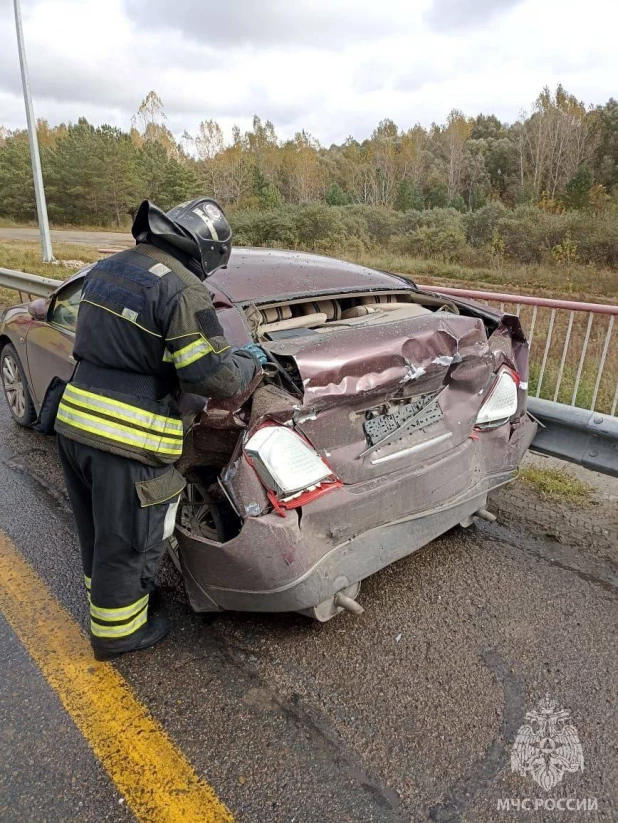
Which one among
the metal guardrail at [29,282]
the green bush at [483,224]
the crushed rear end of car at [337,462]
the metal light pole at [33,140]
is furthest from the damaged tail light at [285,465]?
the green bush at [483,224]

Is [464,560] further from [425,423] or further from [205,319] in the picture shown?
[205,319]

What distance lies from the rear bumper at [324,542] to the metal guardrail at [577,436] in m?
0.83

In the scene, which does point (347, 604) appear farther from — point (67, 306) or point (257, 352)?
point (67, 306)

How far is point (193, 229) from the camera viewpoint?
2000mm

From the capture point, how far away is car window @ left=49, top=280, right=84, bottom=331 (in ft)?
11.2

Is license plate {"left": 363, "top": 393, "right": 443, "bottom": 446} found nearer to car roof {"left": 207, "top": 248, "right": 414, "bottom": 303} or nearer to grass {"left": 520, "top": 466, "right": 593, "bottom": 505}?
car roof {"left": 207, "top": 248, "right": 414, "bottom": 303}

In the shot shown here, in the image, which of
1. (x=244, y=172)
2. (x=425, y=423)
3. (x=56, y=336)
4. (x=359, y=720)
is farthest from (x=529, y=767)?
(x=244, y=172)

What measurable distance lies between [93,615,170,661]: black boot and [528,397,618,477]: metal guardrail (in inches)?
84.4

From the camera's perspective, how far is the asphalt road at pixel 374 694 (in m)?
1.65

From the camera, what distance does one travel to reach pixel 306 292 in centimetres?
287

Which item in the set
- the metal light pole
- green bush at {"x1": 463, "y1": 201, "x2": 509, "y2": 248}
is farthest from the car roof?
green bush at {"x1": 463, "y1": 201, "x2": 509, "y2": 248}

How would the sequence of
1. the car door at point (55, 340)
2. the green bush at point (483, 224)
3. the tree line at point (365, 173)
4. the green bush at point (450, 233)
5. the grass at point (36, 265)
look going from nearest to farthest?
the car door at point (55, 340) < the grass at point (36, 265) < the green bush at point (450, 233) < the green bush at point (483, 224) < the tree line at point (365, 173)

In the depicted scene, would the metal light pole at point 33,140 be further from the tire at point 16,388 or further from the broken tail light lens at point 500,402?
the broken tail light lens at point 500,402

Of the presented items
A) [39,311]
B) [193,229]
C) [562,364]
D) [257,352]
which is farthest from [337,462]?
[562,364]
